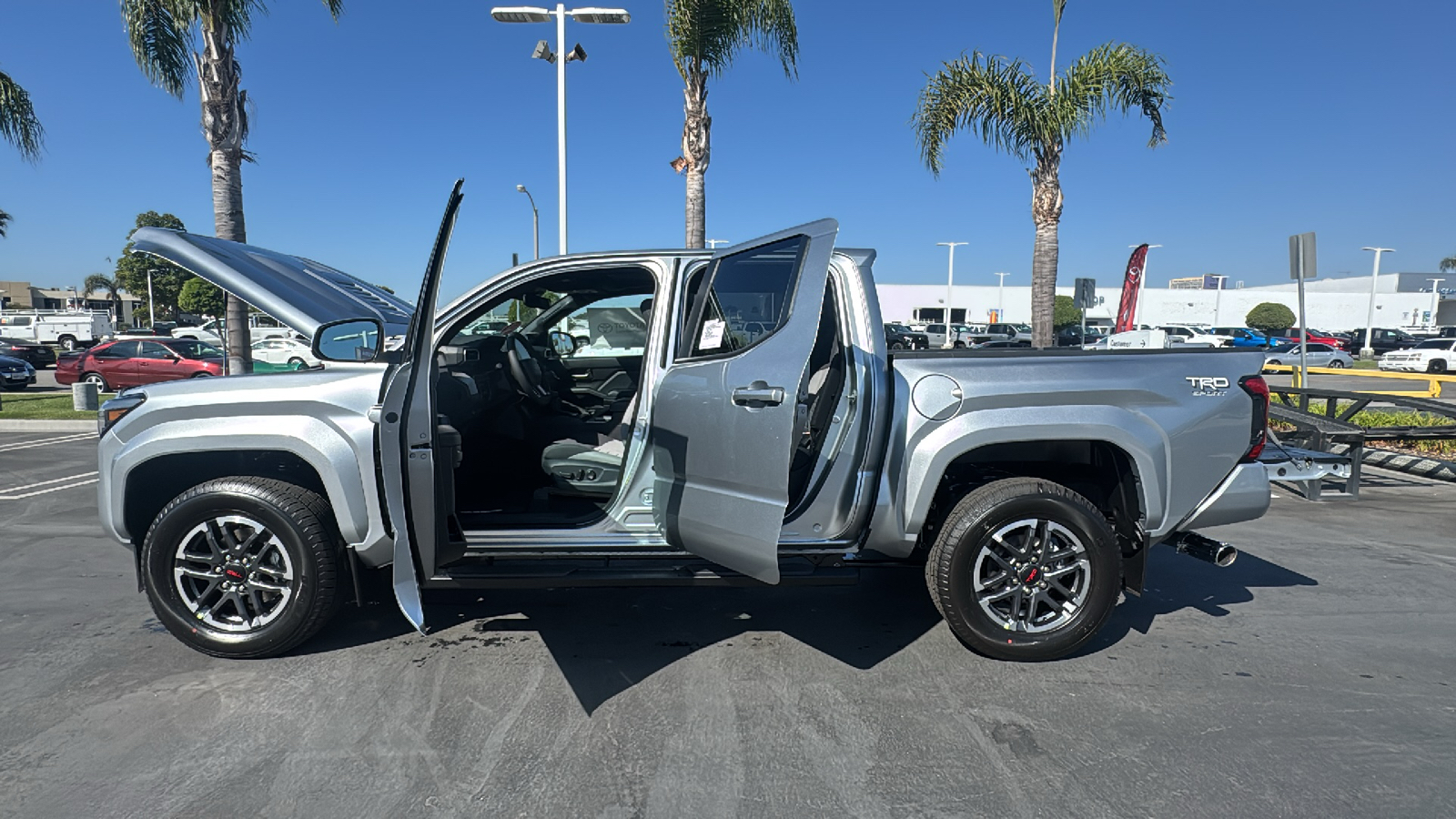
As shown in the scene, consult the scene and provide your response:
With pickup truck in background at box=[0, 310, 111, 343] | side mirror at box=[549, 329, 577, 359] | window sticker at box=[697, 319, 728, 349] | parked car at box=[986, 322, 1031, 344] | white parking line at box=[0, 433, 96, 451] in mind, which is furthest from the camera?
parked car at box=[986, 322, 1031, 344]

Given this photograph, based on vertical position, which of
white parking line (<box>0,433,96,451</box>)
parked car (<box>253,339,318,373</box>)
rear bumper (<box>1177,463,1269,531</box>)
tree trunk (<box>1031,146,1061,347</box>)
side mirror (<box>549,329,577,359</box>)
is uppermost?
tree trunk (<box>1031,146,1061,347</box>)

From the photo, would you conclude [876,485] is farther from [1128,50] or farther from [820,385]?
[1128,50]

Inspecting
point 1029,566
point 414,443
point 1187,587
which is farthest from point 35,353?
point 1187,587

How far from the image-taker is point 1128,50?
11.5 m

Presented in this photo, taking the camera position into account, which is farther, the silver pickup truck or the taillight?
the taillight

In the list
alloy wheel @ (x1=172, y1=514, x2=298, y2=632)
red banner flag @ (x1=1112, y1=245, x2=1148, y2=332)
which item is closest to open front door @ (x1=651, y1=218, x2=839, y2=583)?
alloy wheel @ (x1=172, y1=514, x2=298, y2=632)

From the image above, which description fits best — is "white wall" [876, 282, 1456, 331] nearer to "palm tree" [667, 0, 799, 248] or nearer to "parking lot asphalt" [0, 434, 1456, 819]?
"palm tree" [667, 0, 799, 248]

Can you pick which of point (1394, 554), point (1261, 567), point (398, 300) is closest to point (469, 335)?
point (398, 300)

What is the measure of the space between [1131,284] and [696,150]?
→ 19.5 metres

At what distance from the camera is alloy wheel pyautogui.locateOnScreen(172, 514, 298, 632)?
3.61 metres

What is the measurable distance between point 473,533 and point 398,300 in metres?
2.07

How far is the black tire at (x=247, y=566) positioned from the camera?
355 cm

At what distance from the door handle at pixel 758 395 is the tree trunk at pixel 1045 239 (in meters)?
10.1

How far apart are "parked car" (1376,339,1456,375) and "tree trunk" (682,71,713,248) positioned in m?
28.5
